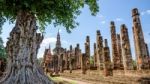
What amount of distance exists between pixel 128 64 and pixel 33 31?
39.5 ft

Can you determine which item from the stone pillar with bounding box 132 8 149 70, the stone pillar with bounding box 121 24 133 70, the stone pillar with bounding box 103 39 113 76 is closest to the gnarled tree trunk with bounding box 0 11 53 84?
the stone pillar with bounding box 103 39 113 76

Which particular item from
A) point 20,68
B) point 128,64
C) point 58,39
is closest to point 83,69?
point 128,64

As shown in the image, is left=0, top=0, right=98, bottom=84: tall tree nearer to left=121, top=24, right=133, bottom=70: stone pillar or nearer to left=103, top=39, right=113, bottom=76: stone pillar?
left=103, top=39, right=113, bottom=76: stone pillar

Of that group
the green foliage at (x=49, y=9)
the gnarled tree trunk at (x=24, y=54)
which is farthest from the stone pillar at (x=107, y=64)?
the gnarled tree trunk at (x=24, y=54)

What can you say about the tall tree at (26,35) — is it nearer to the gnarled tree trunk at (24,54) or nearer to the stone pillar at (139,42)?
the gnarled tree trunk at (24,54)

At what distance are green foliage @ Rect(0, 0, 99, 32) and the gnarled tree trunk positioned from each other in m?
0.72

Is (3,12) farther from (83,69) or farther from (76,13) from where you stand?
(83,69)

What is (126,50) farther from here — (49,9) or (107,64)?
(49,9)

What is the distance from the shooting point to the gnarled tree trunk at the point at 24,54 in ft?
39.3

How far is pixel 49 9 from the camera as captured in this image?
13938mm

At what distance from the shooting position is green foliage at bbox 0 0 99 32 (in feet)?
42.7

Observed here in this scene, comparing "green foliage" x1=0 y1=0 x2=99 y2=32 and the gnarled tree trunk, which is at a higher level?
"green foliage" x1=0 y1=0 x2=99 y2=32

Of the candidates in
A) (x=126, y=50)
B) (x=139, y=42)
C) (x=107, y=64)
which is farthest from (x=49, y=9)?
(x=126, y=50)

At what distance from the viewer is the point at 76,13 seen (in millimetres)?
16375
